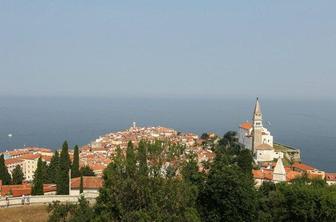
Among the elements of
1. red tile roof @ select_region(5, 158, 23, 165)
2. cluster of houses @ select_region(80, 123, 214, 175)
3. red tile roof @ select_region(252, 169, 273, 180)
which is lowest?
red tile roof @ select_region(5, 158, 23, 165)

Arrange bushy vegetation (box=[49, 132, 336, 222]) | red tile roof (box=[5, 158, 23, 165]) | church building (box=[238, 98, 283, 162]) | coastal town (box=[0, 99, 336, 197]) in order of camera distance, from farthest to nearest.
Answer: red tile roof (box=[5, 158, 23, 165]) < church building (box=[238, 98, 283, 162]) < coastal town (box=[0, 99, 336, 197]) < bushy vegetation (box=[49, 132, 336, 222])

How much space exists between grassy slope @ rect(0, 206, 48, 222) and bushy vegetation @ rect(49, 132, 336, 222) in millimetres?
3345

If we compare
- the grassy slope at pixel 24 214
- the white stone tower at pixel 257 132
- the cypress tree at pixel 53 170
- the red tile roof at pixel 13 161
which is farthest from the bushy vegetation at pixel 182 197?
the red tile roof at pixel 13 161

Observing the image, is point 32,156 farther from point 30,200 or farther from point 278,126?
point 278,126

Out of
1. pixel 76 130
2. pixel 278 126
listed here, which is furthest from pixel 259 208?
pixel 278 126

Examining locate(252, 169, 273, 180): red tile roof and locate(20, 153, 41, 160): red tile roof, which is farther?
locate(20, 153, 41, 160): red tile roof

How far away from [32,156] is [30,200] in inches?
2023

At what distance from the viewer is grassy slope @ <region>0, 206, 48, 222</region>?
2167 cm

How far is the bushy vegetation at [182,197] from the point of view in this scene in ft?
49.3

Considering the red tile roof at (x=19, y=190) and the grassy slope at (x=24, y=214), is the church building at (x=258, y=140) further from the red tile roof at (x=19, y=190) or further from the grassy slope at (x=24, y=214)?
the grassy slope at (x=24, y=214)

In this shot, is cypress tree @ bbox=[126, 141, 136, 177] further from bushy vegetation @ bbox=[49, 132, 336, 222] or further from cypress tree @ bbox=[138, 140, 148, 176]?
cypress tree @ bbox=[138, 140, 148, 176]

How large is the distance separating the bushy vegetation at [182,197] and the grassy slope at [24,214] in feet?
11.0

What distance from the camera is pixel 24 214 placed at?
2255cm

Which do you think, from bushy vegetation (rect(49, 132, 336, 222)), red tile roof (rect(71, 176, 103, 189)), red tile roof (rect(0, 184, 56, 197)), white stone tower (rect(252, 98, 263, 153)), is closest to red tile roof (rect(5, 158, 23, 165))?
white stone tower (rect(252, 98, 263, 153))
